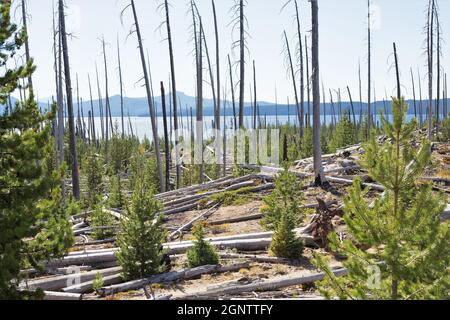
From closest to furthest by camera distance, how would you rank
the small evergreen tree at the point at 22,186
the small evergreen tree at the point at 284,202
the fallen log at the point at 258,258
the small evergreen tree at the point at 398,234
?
the small evergreen tree at the point at 398,234 → the small evergreen tree at the point at 22,186 → the fallen log at the point at 258,258 → the small evergreen tree at the point at 284,202

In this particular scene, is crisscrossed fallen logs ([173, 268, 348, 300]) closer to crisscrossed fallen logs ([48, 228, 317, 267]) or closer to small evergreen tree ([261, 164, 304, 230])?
crisscrossed fallen logs ([48, 228, 317, 267])

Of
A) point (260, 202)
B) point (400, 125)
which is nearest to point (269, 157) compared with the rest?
point (260, 202)

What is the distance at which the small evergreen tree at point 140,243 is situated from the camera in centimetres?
847

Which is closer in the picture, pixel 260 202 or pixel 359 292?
pixel 359 292

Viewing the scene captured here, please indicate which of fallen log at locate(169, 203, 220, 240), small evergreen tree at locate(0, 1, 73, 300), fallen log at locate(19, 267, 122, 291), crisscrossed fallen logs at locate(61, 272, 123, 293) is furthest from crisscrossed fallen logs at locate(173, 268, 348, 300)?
fallen log at locate(169, 203, 220, 240)

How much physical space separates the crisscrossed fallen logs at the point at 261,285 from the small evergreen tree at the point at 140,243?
1380 mm

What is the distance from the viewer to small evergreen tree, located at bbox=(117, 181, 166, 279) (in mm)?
8469

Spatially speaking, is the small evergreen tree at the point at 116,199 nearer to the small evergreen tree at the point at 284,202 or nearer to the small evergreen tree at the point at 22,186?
the small evergreen tree at the point at 284,202

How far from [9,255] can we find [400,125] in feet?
14.6

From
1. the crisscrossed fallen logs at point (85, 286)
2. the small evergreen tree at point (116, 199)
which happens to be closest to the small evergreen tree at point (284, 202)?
the crisscrossed fallen logs at point (85, 286)

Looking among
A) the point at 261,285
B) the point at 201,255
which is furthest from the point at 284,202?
the point at 261,285

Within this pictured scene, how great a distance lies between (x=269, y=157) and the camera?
25.0 m

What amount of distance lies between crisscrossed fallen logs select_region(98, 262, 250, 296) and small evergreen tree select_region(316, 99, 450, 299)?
401cm
